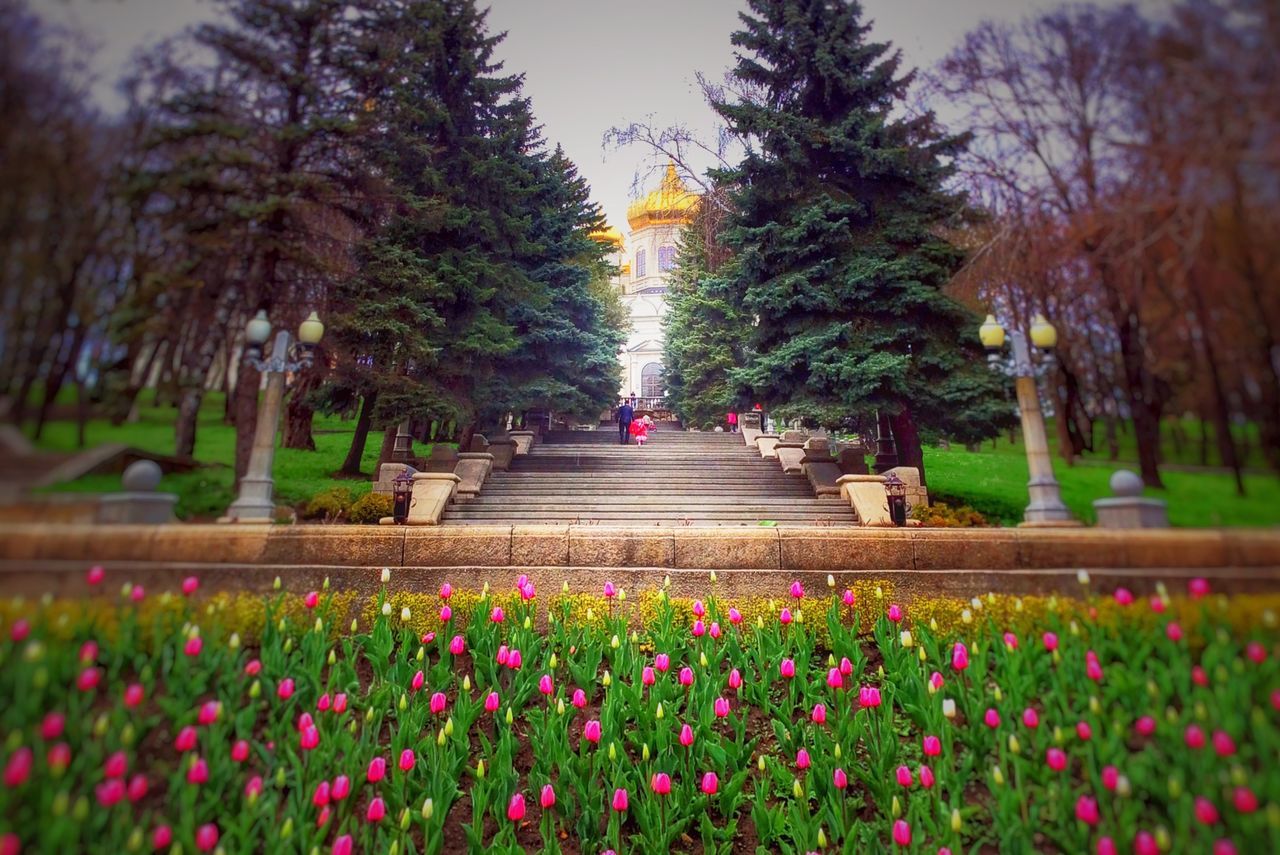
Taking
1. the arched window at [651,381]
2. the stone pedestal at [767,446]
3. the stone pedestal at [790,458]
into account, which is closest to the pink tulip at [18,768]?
the arched window at [651,381]

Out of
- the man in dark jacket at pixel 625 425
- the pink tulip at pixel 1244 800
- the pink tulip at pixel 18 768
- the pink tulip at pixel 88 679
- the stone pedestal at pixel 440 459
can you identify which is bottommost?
the pink tulip at pixel 1244 800

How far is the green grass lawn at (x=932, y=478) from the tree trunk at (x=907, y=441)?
134mm

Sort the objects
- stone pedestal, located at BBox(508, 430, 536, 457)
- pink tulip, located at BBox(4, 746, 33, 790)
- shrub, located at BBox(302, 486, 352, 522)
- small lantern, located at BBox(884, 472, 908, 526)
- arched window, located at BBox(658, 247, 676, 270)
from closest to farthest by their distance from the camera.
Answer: pink tulip, located at BBox(4, 746, 33, 790)
shrub, located at BBox(302, 486, 352, 522)
small lantern, located at BBox(884, 472, 908, 526)
arched window, located at BBox(658, 247, 676, 270)
stone pedestal, located at BBox(508, 430, 536, 457)

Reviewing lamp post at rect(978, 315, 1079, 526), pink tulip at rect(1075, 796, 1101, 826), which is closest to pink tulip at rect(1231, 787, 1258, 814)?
pink tulip at rect(1075, 796, 1101, 826)

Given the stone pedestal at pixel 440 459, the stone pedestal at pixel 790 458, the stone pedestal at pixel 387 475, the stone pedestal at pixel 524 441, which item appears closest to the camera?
the stone pedestal at pixel 387 475

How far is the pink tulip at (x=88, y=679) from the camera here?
1.26 metres

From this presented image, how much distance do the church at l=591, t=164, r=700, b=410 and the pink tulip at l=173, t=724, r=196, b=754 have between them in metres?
3.76

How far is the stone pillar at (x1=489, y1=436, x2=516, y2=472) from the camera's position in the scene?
5.08m

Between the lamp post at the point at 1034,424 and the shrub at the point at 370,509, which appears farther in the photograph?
the shrub at the point at 370,509

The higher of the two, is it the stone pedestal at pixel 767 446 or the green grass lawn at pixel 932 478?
the stone pedestal at pixel 767 446

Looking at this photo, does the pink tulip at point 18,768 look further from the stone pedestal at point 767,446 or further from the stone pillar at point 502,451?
the stone pedestal at point 767,446

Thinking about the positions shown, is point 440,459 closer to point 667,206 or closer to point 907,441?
point 667,206

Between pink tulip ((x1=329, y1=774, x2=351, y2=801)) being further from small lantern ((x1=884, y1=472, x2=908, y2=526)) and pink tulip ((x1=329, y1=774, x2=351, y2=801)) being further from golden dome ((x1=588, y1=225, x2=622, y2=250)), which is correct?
golden dome ((x1=588, y1=225, x2=622, y2=250))

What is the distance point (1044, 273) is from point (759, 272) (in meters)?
3.09
